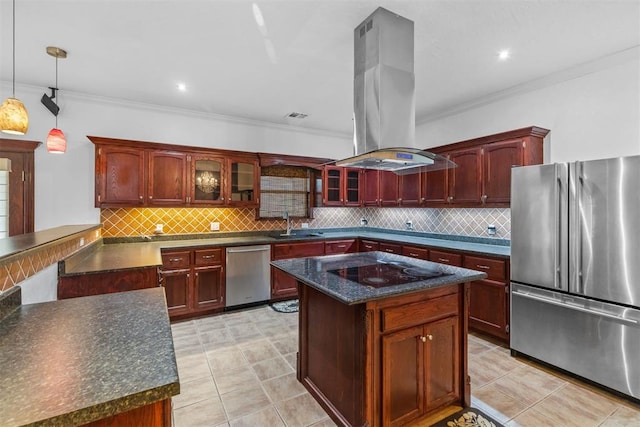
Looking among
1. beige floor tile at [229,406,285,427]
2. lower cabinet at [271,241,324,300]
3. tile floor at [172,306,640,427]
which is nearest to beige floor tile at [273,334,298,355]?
tile floor at [172,306,640,427]

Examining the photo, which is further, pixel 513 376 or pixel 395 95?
pixel 513 376

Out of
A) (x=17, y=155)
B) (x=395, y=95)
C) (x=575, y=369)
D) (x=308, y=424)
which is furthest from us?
(x=17, y=155)

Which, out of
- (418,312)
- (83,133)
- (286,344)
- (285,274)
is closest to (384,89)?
(418,312)

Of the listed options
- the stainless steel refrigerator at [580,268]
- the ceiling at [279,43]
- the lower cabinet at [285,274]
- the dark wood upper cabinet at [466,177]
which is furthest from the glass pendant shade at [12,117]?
the dark wood upper cabinet at [466,177]

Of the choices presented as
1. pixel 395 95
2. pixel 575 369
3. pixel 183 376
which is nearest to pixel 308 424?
pixel 183 376

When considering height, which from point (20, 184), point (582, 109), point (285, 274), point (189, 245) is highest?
point (582, 109)

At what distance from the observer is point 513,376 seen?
2564 mm

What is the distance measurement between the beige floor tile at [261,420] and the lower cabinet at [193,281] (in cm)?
210

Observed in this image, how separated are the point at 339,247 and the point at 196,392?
2.99 metres

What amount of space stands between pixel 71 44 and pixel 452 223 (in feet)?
15.5

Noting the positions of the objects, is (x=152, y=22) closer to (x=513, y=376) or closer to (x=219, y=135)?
→ (x=219, y=135)

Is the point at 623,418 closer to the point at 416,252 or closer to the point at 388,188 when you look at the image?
the point at 416,252

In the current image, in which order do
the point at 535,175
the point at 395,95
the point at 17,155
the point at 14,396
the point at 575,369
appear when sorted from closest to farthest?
the point at 14,396, the point at 395,95, the point at 575,369, the point at 535,175, the point at 17,155

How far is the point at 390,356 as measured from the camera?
1.84 metres
